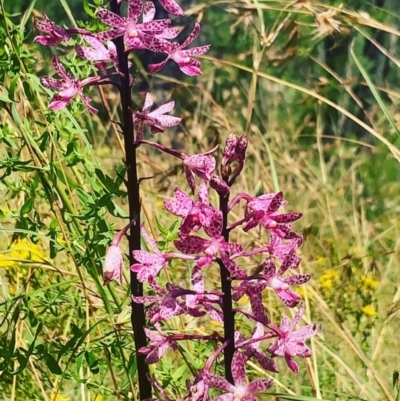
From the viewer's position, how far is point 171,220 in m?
1.46

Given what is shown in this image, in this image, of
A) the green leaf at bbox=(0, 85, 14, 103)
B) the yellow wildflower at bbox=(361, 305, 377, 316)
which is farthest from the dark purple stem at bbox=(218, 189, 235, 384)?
the yellow wildflower at bbox=(361, 305, 377, 316)

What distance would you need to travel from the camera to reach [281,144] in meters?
3.56

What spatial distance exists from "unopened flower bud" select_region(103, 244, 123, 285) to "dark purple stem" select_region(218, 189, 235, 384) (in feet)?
0.40

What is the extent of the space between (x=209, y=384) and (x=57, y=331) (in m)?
0.93

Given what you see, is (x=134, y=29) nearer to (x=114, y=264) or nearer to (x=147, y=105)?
(x=147, y=105)

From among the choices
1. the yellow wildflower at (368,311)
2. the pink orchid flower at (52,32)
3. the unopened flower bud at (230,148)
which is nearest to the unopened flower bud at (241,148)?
the unopened flower bud at (230,148)

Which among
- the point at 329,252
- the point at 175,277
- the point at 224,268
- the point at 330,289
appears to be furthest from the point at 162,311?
the point at 329,252

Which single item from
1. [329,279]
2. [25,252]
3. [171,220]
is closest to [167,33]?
[171,220]

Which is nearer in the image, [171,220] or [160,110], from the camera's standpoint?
[160,110]

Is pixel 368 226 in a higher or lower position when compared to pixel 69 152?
lower

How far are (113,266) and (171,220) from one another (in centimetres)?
50

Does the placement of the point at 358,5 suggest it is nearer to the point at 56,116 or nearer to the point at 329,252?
the point at 329,252

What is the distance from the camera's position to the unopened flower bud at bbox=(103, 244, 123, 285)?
3.12ft

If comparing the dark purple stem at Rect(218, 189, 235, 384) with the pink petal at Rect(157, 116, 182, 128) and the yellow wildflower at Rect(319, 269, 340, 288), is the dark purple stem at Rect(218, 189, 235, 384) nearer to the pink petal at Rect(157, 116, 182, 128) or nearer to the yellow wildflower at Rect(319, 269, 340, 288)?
the pink petal at Rect(157, 116, 182, 128)
